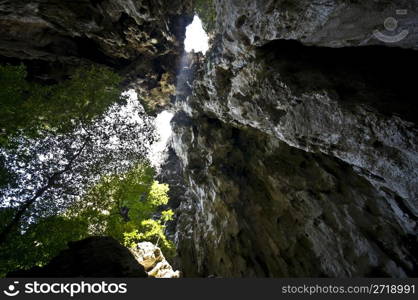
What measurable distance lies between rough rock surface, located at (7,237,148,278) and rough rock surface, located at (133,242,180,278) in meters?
5.60

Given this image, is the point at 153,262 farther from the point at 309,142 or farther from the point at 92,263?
the point at 309,142

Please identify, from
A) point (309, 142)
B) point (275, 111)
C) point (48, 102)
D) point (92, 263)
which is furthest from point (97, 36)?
point (309, 142)

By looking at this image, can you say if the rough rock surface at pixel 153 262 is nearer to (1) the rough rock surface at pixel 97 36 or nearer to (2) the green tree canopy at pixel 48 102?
(2) the green tree canopy at pixel 48 102

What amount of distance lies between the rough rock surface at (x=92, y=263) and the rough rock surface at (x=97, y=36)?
12.8 meters

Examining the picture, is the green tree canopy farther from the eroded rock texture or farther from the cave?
the eroded rock texture

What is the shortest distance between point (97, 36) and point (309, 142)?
15.9 m

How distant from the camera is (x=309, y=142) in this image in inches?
432

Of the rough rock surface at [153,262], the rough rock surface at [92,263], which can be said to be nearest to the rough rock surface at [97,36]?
the rough rock surface at [92,263]

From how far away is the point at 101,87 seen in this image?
15.5m

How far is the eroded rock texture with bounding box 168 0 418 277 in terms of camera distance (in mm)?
8031

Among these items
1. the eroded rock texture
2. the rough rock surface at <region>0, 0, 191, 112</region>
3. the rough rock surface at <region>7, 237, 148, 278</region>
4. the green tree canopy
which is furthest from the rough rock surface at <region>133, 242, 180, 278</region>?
the rough rock surface at <region>0, 0, 191, 112</region>

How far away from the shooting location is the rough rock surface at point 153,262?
15.9 metres

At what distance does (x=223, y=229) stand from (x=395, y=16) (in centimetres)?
1750

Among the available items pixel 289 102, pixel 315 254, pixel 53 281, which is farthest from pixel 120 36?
pixel 315 254
